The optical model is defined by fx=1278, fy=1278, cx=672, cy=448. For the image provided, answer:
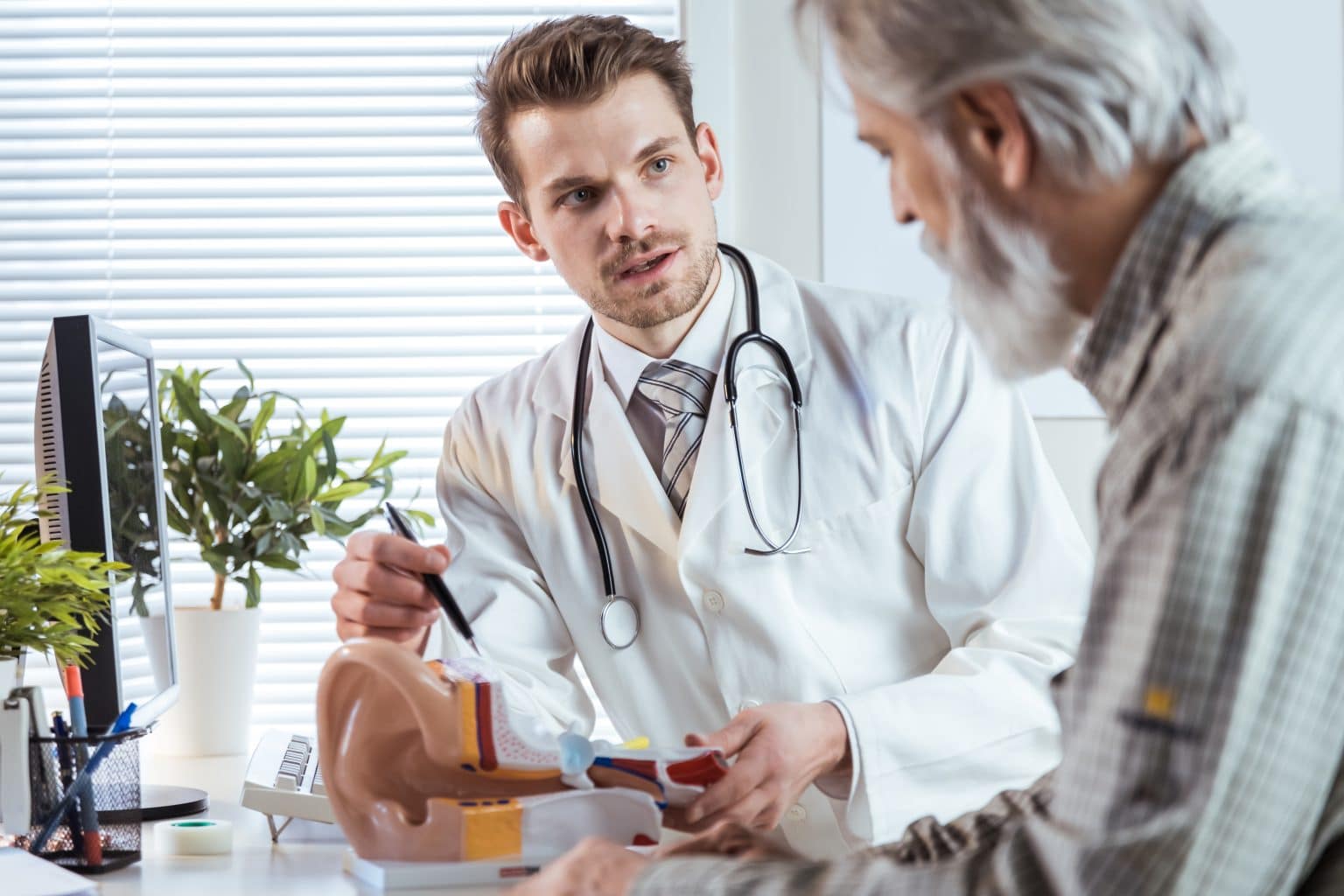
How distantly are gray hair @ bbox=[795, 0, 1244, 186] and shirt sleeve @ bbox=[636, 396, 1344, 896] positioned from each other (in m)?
0.20

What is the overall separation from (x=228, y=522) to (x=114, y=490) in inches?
28.4

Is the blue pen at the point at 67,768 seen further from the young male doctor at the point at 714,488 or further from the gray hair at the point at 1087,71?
the gray hair at the point at 1087,71

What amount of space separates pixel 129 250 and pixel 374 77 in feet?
2.01

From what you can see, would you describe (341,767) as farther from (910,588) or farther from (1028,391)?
(1028,391)

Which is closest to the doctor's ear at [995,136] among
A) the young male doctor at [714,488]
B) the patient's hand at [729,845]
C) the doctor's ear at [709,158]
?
the patient's hand at [729,845]

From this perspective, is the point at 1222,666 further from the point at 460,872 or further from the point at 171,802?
the point at 171,802

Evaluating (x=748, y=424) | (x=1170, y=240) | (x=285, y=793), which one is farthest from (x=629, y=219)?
(x=1170, y=240)

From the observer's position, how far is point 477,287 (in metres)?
2.61

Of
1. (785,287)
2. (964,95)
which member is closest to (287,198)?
(785,287)

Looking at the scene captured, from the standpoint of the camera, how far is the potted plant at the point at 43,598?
1.27 metres

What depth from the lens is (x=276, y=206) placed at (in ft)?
8.54

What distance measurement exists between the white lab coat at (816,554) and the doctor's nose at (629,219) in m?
0.20

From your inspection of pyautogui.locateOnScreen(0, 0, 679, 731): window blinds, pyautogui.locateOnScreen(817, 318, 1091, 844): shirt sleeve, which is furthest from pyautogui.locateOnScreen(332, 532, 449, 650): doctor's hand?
pyautogui.locateOnScreen(0, 0, 679, 731): window blinds

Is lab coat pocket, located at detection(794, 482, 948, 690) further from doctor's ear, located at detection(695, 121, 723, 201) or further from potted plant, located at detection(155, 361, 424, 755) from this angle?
potted plant, located at detection(155, 361, 424, 755)
